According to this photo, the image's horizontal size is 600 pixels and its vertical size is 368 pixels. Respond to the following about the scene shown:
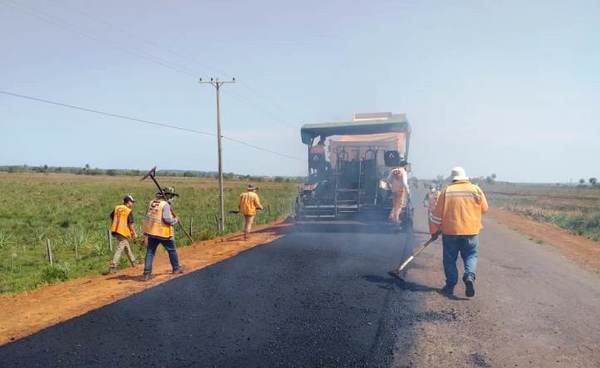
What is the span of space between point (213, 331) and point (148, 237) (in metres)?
3.31

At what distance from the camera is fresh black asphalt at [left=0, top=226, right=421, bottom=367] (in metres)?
4.08

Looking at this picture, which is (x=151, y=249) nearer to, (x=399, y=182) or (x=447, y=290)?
(x=447, y=290)

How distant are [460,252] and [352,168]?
269 inches

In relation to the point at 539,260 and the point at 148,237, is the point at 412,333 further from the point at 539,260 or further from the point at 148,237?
the point at 539,260

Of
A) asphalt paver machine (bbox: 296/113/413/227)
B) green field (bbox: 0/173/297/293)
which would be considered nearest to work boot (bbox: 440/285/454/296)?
asphalt paver machine (bbox: 296/113/413/227)

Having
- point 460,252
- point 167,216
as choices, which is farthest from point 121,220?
point 460,252

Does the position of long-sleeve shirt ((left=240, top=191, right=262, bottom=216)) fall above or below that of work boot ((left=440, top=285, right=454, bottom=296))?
above

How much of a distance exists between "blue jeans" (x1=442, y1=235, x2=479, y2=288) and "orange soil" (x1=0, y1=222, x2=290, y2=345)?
14.8 ft

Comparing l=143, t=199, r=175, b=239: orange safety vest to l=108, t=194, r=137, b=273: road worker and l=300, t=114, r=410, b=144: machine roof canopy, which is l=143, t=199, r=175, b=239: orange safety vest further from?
l=300, t=114, r=410, b=144: machine roof canopy

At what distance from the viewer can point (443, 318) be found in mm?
5164

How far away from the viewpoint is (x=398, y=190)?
447 inches

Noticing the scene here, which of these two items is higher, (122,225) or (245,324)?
(122,225)

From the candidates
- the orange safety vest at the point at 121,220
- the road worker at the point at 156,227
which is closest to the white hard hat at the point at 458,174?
the road worker at the point at 156,227

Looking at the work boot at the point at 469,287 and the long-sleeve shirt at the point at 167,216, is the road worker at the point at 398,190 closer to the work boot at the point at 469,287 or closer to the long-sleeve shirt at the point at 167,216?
the work boot at the point at 469,287
